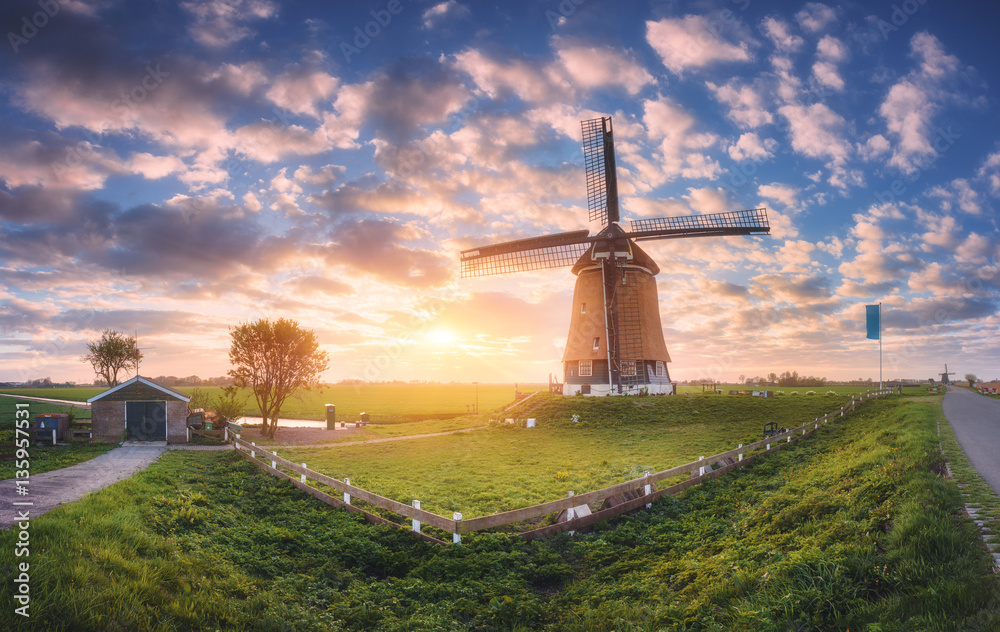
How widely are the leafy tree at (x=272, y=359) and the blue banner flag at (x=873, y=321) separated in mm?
44804

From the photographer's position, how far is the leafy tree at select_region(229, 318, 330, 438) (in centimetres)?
3534

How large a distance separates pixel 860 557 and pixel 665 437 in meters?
22.7

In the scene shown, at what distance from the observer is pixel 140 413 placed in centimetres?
2962

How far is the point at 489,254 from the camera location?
145 ft

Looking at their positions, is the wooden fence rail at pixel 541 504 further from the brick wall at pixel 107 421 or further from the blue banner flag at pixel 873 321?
the blue banner flag at pixel 873 321

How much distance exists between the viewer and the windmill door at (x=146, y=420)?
29.4 meters

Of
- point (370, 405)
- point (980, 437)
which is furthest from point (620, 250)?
point (370, 405)

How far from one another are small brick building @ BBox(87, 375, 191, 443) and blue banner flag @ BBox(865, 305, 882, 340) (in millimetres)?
51215

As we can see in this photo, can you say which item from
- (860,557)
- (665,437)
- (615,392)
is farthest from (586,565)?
(615,392)

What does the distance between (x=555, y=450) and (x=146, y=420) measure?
25.6m

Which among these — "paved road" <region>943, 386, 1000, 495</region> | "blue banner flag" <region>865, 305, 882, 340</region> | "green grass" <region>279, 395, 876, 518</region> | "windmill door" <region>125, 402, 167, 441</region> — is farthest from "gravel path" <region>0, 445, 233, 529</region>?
"blue banner flag" <region>865, 305, 882, 340</region>

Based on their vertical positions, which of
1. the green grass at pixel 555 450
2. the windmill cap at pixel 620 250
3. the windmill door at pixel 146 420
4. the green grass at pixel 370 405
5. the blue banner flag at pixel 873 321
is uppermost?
the windmill cap at pixel 620 250

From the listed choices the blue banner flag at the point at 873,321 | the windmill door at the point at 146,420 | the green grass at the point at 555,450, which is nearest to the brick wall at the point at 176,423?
the windmill door at the point at 146,420

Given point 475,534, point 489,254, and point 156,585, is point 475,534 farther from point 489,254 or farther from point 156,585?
point 489,254
